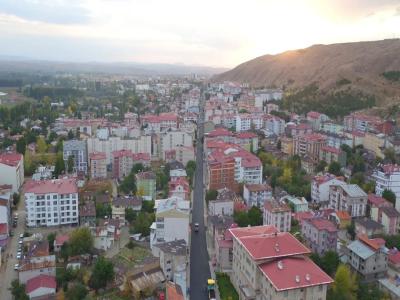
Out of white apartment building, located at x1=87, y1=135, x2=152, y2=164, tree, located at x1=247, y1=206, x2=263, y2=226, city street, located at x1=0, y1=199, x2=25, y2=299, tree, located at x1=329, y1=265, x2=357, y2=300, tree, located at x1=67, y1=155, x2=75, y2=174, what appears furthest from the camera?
white apartment building, located at x1=87, y1=135, x2=152, y2=164

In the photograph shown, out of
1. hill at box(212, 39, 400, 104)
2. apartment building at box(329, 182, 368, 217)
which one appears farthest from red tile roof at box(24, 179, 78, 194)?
hill at box(212, 39, 400, 104)

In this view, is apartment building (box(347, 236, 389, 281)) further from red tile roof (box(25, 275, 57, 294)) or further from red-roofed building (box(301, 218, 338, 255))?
red tile roof (box(25, 275, 57, 294))

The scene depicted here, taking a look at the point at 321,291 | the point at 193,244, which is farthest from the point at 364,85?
the point at 321,291

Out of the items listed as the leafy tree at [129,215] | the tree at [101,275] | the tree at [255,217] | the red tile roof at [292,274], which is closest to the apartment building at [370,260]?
the red tile roof at [292,274]

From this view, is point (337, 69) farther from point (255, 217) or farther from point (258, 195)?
point (255, 217)

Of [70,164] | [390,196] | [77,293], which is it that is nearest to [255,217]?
[390,196]

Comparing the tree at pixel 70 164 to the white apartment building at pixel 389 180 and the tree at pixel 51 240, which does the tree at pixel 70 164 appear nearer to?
the tree at pixel 51 240
